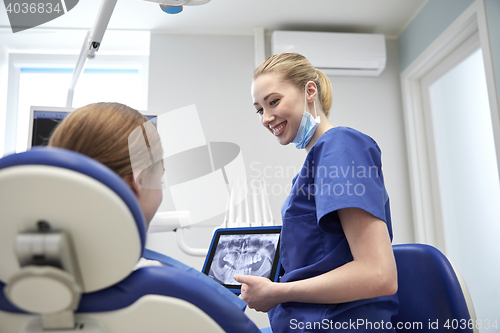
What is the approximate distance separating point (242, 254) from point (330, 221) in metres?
0.45

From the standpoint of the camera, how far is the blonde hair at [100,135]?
612mm

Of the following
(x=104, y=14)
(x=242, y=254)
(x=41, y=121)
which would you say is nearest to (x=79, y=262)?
(x=242, y=254)

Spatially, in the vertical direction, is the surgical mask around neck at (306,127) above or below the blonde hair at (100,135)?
above

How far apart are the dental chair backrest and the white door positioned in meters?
2.24

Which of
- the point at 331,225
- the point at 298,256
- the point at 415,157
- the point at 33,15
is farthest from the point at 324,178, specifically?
the point at 33,15

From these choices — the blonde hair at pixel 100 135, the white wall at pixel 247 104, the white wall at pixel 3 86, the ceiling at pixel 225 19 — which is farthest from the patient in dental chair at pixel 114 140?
the white wall at pixel 3 86

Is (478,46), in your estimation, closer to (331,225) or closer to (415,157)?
(415,157)

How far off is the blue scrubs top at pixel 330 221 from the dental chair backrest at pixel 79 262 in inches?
17.0

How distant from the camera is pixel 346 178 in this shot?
869 millimetres

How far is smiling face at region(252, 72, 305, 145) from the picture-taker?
1210 millimetres

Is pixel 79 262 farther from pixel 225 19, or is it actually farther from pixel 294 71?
pixel 225 19

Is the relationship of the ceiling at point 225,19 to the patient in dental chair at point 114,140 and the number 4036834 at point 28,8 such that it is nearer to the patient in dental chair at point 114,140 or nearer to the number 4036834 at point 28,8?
the number 4036834 at point 28,8

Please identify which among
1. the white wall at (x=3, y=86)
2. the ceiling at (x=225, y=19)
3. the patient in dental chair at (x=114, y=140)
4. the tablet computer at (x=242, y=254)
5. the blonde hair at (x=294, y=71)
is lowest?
the tablet computer at (x=242, y=254)

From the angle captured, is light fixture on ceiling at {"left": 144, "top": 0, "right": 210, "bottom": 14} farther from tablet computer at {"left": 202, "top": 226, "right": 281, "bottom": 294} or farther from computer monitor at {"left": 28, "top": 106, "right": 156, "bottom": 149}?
computer monitor at {"left": 28, "top": 106, "right": 156, "bottom": 149}
